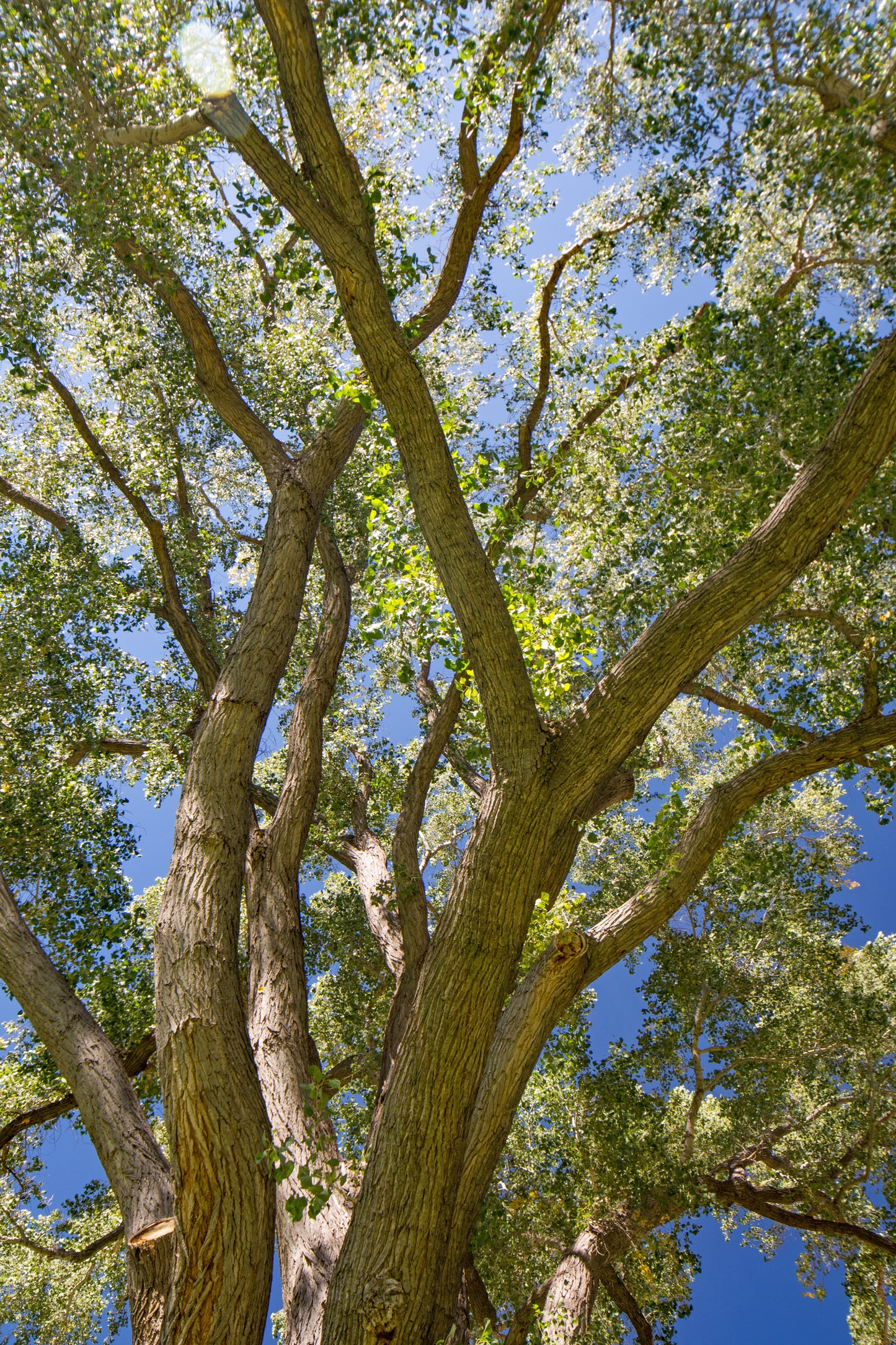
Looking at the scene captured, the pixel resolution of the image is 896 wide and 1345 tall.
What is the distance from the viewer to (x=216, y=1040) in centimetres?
292

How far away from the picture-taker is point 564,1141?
8414 mm

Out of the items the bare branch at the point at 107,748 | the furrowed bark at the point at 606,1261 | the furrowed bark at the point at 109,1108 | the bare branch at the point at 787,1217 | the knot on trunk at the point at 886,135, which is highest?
the knot on trunk at the point at 886,135

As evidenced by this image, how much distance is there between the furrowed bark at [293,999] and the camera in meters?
3.40

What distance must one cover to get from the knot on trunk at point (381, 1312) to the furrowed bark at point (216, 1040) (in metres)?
0.43

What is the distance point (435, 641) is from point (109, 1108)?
9.47ft

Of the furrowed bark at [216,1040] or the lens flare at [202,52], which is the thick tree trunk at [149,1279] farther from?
the lens flare at [202,52]

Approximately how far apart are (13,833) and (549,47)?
27.4 ft

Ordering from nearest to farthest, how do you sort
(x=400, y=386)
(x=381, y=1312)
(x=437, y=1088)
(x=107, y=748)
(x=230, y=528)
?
(x=381, y=1312) → (x=437, y=1088) → (x=400, y=386) → (x=107, y=748) → (x=230, y=528)

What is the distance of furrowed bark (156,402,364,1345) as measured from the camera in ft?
8.58

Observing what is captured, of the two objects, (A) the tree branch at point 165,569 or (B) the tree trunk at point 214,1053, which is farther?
(A) the tree branch at point 165,569

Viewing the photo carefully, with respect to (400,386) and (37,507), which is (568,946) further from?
(37,507)

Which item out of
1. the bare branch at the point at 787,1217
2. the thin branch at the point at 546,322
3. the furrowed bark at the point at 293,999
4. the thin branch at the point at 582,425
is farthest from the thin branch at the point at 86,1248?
the thin branch at the point at 546,322

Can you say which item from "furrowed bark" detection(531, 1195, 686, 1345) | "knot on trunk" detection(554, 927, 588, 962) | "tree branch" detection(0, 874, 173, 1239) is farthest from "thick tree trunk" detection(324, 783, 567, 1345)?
"furrowed bark" detection(531, 1195, 686, 1345)

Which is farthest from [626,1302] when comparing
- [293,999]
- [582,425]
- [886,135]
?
[886,135]
